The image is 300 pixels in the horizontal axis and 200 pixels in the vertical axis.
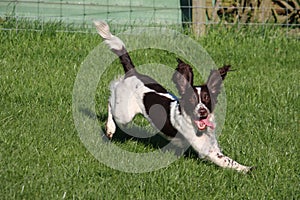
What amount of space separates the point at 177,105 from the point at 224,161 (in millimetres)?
578

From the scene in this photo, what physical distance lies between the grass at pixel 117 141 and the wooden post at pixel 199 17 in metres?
0.47

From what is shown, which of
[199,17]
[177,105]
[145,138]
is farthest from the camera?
[199,17]

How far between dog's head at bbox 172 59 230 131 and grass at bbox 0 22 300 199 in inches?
14.1

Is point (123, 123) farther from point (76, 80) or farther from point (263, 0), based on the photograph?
point (263, 0)

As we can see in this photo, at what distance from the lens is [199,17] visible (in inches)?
379

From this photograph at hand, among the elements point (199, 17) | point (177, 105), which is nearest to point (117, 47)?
point (177, 105)

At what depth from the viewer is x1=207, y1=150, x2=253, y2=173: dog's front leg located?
4.67 meters

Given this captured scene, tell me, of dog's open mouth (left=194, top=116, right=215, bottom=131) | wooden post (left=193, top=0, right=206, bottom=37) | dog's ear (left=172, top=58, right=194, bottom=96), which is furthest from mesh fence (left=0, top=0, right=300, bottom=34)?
dog's open mouth (left=194, top=116, right=215, bottom=131)

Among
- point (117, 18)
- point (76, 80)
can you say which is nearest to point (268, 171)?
point (76, 80)

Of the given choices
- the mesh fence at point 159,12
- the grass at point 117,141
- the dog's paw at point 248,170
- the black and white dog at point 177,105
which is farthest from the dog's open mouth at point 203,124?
the mesh fence at point 159,12

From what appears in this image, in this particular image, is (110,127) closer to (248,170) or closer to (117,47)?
(117,47)

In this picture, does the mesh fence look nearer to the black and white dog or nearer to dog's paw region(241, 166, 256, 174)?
the black and white dog

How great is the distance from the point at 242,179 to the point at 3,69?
3506 millimetres

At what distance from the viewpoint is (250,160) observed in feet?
16.2
